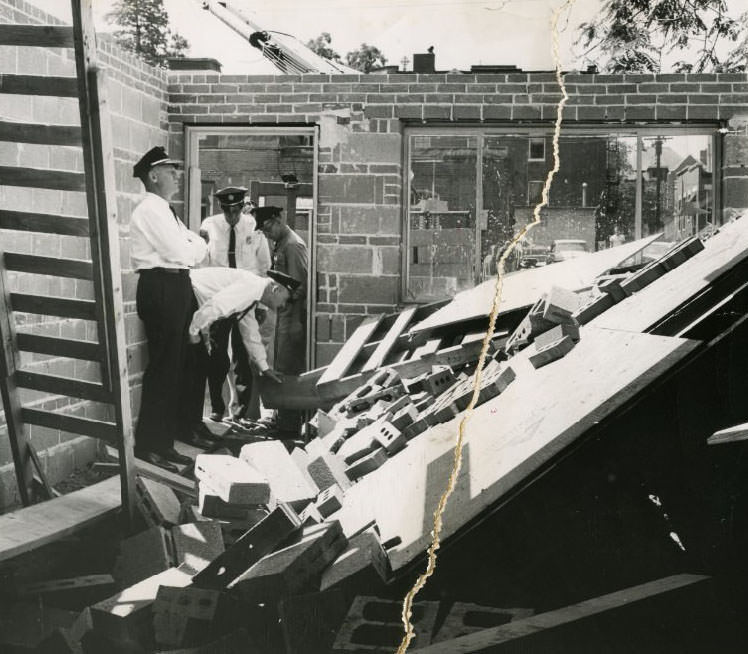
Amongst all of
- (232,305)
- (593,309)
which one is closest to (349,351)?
(232,305)

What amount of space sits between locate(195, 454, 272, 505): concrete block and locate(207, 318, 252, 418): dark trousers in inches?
41.1

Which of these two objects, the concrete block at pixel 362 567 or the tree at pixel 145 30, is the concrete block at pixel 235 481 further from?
the tree at pixel 145 30

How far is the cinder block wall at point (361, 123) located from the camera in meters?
5.91

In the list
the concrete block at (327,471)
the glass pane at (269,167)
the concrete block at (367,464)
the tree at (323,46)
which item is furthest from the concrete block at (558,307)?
the glass pane at (269,167)

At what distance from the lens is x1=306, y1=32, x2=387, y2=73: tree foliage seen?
12.0ft

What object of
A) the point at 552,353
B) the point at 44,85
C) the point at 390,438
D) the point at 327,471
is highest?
the point at 44,85

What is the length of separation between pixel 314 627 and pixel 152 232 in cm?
258

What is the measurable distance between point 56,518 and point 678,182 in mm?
4172

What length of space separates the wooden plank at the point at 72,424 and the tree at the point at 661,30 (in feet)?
8.50

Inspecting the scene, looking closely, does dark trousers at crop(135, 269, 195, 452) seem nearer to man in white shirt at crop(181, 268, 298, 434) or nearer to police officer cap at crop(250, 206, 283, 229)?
man in white shirt at crop(181, 268, 298, 434)

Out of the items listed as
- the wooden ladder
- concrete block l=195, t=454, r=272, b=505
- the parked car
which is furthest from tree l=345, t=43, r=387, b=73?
concrete block l=195, t=454, r=272, b=505

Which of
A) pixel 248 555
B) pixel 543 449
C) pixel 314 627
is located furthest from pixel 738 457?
pixel 248 555

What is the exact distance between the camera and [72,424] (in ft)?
13.4

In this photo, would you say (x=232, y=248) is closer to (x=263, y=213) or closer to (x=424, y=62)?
(x=263, y=213)
